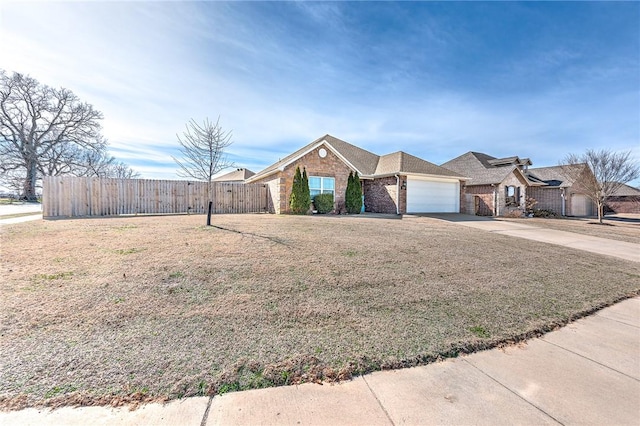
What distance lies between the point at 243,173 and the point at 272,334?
120 ft

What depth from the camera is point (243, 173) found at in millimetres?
37125

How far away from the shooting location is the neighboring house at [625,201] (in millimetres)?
28425

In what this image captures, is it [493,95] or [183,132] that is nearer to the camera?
[183,132]

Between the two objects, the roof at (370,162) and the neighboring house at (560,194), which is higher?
the roof at (370,162)

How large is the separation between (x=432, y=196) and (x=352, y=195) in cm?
620

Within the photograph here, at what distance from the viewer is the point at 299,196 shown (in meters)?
15.3

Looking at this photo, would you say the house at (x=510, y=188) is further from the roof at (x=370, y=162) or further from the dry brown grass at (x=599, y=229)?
the dry brown grass at (x=599, y=229)

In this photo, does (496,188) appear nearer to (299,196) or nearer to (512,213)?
(512,213)

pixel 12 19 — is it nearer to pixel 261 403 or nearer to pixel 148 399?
pixel 148 399

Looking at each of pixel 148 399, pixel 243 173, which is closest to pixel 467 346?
pixel 148 399

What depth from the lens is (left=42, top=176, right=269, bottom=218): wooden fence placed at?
12.5 meters

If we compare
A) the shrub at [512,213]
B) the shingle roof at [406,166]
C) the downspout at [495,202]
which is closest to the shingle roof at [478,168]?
the downspout at [495,202]

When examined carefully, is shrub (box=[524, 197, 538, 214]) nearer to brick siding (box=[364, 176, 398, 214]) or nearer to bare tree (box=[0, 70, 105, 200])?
brick siding (box=[364, 176, 398, 214])

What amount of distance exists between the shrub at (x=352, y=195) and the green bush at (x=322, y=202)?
4.98 feet
